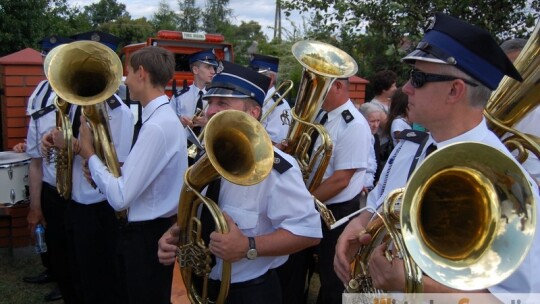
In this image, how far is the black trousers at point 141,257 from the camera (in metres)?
2.99

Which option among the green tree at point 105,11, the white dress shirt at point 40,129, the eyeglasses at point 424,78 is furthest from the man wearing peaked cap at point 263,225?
the green tree at point 105,11

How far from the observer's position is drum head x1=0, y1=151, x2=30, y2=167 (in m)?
4.17

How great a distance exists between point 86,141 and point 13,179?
166 cm

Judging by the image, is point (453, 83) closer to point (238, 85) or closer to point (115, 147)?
point (238, 85)

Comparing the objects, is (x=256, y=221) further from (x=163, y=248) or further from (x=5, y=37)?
(x=5, y=37)

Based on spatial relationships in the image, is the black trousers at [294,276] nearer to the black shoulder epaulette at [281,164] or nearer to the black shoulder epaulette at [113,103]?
the black shoulder epaulette at [281,164]

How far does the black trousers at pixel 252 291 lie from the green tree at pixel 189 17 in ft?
118

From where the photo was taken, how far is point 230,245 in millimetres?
2154

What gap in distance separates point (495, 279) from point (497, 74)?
2.76 ft

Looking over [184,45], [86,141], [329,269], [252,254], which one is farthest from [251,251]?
[184,45]

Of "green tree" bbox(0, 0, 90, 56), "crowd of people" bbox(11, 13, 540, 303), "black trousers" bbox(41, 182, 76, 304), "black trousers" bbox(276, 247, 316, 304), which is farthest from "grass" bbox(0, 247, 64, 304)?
"green tree" bbox(0, 0, 90, 56)

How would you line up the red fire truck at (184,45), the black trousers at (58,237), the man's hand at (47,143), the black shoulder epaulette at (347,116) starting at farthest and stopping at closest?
the red fire truck at (184,45)
the black trousers at (58,237)
the black shoulder epaulette at (347,116)
the man's hand at (47,143)

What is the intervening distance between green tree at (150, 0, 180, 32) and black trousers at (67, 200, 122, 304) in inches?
1171

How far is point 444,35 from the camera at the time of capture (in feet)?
6.56
